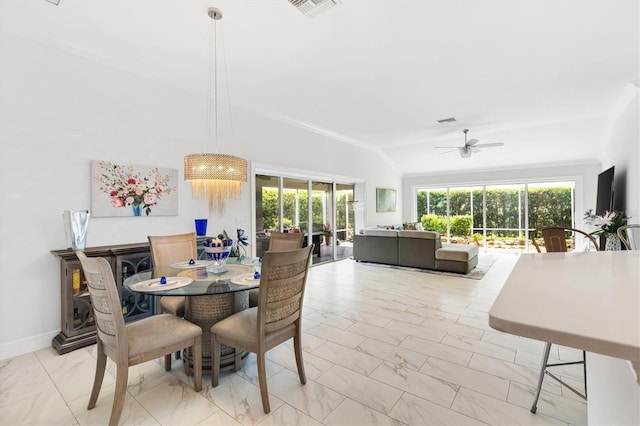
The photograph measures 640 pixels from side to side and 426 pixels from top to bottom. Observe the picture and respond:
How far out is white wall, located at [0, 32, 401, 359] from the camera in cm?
272

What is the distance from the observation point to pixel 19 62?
109 inches

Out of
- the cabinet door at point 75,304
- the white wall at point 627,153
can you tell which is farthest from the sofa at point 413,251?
the cabinet door at point 75,304

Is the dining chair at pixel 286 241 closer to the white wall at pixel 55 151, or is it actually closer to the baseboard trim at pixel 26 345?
the white wall at pixel 55 151

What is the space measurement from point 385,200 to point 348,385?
6907mm

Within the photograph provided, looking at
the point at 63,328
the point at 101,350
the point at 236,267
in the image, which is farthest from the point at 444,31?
the point at 63,328

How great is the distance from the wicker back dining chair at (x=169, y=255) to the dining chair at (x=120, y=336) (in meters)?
0.51

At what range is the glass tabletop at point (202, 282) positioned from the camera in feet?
6.77

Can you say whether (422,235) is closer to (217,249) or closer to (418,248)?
(418,248)

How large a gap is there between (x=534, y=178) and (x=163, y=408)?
9.47 meters

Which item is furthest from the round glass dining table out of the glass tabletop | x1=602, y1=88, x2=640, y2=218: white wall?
x1=602, y1=88, x2=640, y2=218: white wall

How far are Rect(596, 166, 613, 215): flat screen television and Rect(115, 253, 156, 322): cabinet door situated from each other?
6.84 m

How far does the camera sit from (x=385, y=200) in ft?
28.6

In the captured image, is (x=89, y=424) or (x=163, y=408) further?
(x=163, y=408)

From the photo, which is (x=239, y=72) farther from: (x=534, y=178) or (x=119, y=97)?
(x=534, y=178)
